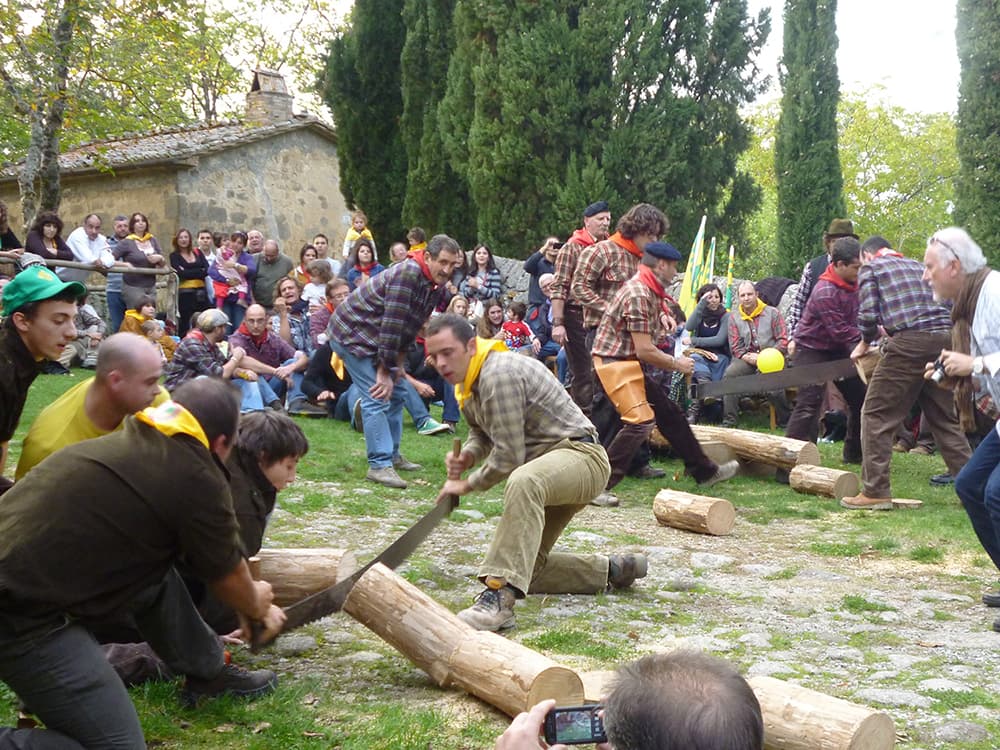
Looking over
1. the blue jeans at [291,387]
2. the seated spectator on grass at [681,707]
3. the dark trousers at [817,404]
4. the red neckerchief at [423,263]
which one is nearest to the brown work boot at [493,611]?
the seated spectator on grass at [681,707]

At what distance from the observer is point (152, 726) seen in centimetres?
405

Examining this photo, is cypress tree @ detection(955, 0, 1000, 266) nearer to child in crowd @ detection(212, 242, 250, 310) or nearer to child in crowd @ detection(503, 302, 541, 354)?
child in crowd @ detection(503, 302, 541, 354)

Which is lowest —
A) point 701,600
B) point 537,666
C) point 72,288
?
point 701,600

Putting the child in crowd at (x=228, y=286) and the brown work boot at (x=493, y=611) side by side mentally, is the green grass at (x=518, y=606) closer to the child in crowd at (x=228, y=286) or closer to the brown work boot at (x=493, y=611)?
the brown work boot at (x=493, y=611)

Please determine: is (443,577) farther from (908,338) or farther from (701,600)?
(908,338)

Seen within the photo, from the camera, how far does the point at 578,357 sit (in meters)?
11.1

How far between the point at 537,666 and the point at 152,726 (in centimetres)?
150

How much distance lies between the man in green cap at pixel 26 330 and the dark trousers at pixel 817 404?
7654 mm

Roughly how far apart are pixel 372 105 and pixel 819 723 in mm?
20600

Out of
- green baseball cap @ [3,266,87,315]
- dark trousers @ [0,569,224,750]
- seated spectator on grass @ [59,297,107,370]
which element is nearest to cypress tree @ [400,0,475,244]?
seated spectator on grass @ [59,297,107,370]

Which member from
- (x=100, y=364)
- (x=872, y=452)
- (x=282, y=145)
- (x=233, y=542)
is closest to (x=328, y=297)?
(x=872, y=452)

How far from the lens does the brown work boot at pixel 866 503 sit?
891cm

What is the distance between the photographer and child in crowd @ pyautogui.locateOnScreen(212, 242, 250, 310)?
15828 mm

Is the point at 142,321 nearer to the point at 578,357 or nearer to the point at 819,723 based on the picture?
the point at 578,357
